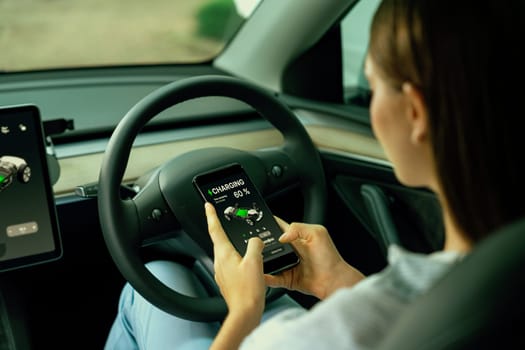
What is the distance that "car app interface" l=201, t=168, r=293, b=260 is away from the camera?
1354 millimetres

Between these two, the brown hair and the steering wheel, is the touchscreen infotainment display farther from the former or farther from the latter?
the brown hair

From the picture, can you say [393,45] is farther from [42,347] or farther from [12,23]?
[12,23]

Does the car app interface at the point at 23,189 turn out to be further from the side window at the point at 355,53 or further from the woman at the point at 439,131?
the side window at the point at 355,53

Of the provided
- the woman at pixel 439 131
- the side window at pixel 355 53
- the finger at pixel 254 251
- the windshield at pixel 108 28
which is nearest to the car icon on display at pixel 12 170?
the finger at pixel 254 251

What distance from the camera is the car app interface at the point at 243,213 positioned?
4.44ft

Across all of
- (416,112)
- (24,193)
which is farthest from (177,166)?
(416,112)

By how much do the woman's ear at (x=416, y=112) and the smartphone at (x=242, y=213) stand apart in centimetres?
55

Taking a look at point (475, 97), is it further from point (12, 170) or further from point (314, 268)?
point (12, 170)

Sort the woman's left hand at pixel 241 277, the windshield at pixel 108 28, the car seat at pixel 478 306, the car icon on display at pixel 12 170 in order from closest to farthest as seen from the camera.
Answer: the car seat at pixel 478 306 → the woman's left hand at pixel 241 277 → the car icon on display at pixel 12 170 → the windshield at pixel 108 28

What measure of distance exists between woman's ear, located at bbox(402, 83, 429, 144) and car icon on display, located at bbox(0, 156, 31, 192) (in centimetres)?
82

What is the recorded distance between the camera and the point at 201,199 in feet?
4.78

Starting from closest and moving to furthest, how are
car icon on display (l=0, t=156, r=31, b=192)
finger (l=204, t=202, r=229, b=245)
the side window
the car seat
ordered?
the car seat
finger (l=204, t=202, r=229, b=245)
car icon on display (l=0, t=156, r=31, b=192)
the side window

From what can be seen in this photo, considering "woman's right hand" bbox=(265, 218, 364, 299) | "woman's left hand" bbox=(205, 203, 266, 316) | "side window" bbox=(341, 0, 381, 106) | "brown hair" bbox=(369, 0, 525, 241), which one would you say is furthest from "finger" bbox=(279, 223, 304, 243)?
"side window" bbox=(341, 0, 381, 106)

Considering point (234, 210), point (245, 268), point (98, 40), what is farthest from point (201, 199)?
point (98, 40)
